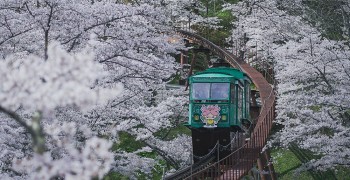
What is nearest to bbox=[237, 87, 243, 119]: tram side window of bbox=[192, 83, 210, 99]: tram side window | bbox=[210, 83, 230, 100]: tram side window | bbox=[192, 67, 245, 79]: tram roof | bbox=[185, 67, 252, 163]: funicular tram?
bbox=[185, 67, 252, 163]: funicular tram

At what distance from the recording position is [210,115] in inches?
620

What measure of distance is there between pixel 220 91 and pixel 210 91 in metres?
0.28

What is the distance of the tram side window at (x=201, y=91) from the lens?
52.3 feet

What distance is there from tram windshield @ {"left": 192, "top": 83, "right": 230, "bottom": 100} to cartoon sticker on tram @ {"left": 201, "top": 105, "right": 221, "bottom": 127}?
28 cm

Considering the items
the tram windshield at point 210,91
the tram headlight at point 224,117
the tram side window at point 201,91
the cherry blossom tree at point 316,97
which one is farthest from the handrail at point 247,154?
the tram side window at point 201,91

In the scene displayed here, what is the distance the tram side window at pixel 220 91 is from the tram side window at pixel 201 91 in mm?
142

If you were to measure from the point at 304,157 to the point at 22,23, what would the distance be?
45.8 ft

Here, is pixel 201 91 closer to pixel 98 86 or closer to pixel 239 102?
pixel 239 102

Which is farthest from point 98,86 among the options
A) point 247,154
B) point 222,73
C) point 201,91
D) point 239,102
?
point 239,102

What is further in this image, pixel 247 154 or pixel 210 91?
pixel 210 91

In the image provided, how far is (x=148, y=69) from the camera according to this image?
36.3ft

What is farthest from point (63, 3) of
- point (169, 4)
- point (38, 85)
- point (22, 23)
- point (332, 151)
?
point (169, 4)

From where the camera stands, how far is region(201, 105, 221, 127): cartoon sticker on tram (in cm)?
1567

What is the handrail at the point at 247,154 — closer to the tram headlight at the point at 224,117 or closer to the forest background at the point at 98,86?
the forest background at the point at 98,86
